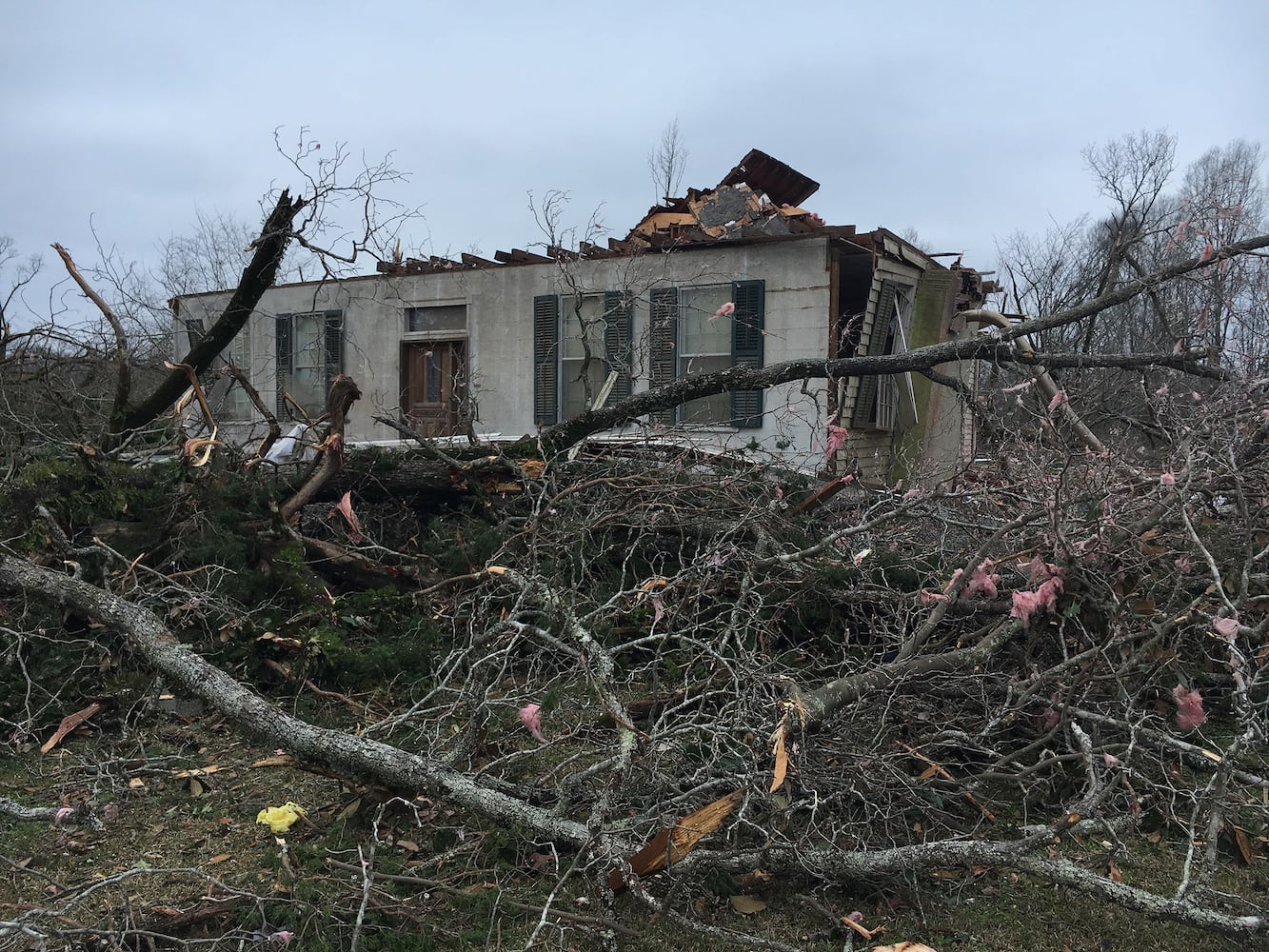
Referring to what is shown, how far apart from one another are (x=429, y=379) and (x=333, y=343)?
136 cm

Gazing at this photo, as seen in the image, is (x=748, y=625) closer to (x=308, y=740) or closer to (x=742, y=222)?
(x=308, y=740)

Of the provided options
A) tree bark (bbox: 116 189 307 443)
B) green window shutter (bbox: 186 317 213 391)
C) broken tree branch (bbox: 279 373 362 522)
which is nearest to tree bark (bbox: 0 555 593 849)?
broken tree branch (bbox: 279 373 362 522)

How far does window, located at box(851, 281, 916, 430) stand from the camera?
9.66m

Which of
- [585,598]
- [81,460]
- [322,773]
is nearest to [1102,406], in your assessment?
[585,598]

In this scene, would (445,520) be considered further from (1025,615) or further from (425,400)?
(425,400)

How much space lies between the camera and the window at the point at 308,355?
11.4 meters

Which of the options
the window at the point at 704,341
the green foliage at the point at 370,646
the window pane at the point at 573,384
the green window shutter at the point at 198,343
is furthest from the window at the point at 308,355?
the green foliage at the point at 370,646

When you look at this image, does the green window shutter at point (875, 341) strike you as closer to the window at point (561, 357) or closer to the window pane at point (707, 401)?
the window pane at point (707, 401)

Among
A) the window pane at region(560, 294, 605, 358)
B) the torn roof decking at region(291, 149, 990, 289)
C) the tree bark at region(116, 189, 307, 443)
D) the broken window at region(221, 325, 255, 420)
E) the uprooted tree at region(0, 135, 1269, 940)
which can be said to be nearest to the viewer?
the uprooted tree at region(0, 135, 1269, 940)

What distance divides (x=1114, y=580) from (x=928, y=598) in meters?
0.87

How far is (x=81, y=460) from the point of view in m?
5.75

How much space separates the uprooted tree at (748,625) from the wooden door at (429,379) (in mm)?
4294

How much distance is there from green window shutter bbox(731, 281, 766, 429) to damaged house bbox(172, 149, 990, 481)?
0.7 inches

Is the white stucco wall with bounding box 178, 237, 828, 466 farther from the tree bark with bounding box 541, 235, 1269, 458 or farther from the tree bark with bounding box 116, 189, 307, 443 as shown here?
the tree bark with bounding box 541, 235, 1269, 458
